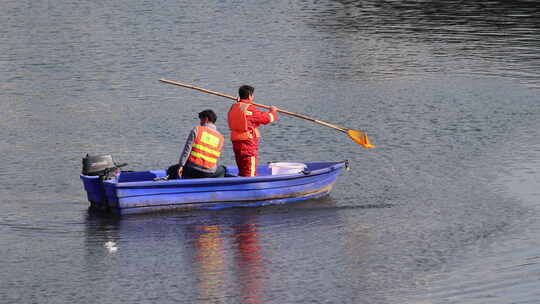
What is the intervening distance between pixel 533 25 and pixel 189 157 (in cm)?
2894

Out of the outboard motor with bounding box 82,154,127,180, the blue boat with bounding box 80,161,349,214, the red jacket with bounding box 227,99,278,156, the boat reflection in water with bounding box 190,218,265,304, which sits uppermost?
the red jacket with bounding box 227,99,278,156

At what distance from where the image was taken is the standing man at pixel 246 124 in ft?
59.4

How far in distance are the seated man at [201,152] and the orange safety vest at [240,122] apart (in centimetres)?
60

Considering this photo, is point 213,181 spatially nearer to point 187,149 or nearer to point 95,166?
point 187,149

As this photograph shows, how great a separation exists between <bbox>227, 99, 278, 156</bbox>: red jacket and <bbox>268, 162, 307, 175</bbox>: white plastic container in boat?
0.69 m

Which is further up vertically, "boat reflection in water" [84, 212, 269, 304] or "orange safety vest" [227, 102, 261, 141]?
"orange safety vest" [227, 102, 261, 141]

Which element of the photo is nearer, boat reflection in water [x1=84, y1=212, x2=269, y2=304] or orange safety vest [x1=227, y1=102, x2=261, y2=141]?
boat reflection in water [x1=84, y1=212, x2=269, y2=304]

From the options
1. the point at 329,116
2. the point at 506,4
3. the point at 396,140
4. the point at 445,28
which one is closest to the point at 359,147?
the point at 396,140

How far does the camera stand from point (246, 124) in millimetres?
18141

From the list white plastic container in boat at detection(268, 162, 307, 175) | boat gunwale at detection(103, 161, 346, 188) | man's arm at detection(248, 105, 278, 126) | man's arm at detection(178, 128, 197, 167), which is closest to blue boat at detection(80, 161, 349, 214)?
boat gunwale at detection(103, 161, 346, 188)

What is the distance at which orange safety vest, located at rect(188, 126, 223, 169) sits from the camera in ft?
57.5

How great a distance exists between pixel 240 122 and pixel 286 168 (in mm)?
1177

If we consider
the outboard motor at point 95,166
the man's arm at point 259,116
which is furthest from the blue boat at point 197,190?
the man's arm at point 259,116

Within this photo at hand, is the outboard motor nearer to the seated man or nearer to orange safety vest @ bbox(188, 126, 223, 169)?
the seated man
